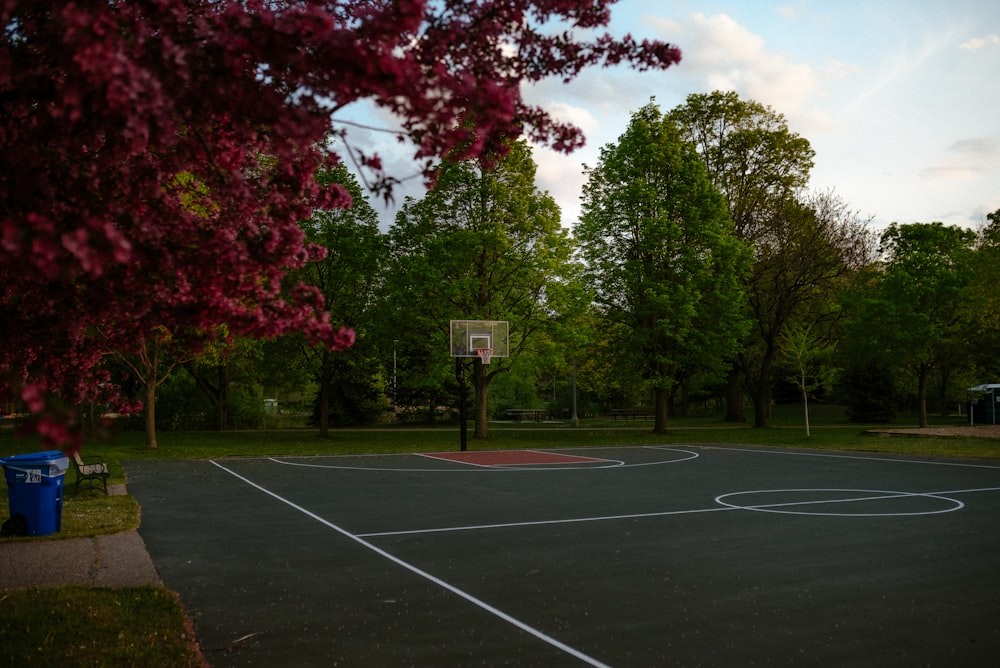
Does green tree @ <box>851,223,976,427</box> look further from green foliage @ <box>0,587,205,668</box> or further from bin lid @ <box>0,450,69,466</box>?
green foliage @ <box>0,587,205,668</box>

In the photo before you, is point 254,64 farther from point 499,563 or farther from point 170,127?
point 499,563

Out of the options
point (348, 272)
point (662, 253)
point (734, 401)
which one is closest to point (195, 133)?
point (348, 272)

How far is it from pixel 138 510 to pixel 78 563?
414 cm

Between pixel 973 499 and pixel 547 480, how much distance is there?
8.15m

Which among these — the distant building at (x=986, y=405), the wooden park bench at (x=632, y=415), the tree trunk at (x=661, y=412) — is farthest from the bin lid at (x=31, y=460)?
the wooden park bench at (x=632, y=415)

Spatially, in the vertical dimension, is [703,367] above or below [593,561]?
above

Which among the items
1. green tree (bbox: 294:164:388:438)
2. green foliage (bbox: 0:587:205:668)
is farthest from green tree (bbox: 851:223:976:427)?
green foliage (bbox: 0:587:205:668)

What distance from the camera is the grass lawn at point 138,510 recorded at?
18.5 feet

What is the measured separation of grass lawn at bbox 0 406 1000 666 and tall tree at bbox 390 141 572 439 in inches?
189

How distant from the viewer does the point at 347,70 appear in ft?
10.3

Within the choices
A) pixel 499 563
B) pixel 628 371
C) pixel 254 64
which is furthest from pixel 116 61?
pixel 628 371

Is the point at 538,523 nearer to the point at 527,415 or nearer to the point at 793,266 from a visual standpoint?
the point at 793,266

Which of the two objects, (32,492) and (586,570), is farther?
(32,492)

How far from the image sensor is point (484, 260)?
3250 centimetres
